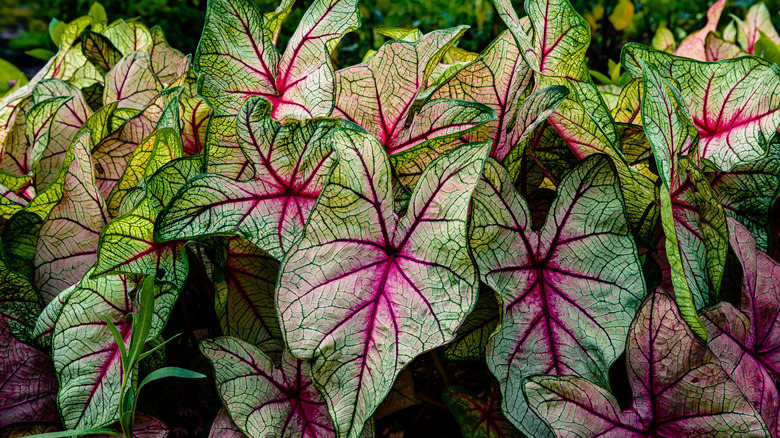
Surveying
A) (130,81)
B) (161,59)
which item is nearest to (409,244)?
(130,81)

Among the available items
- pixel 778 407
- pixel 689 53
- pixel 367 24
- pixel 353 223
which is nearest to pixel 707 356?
pixel 778 407

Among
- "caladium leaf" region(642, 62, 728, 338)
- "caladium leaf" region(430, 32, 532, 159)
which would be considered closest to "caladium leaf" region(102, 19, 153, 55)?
"caladium leaf" region(430, 32, 532, 159)

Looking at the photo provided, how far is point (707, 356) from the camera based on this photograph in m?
0.73

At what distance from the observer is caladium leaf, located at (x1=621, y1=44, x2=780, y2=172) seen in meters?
0.83

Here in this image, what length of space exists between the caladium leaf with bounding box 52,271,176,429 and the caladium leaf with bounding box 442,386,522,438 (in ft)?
1.45

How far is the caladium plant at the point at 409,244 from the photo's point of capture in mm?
692

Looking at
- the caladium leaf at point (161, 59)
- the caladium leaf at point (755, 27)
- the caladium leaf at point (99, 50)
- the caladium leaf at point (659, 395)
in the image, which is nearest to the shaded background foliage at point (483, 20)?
the caladium leaf at point (755, 27)

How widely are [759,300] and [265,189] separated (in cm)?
70

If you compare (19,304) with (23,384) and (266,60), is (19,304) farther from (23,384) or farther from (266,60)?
(266,60)

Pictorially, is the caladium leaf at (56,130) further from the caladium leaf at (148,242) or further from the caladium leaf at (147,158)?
the caladium leaf at (148,242)

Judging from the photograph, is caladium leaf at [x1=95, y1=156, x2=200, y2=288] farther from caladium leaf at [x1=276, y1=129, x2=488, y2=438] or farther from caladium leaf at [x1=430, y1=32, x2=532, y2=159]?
caladium leaf at [x1=430, y1=32, x2=532, y2=159]

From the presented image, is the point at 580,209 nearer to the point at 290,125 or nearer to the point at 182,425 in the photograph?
the point at 290,125

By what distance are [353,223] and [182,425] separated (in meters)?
0.57

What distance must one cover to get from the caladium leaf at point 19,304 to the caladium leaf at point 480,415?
649mm
